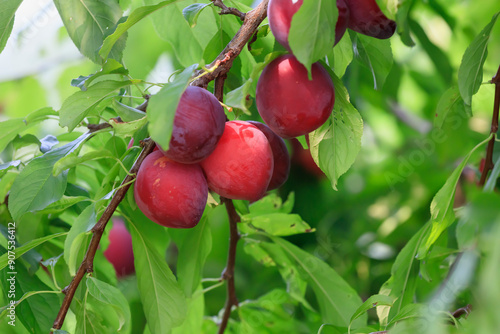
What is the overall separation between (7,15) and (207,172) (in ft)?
1.19

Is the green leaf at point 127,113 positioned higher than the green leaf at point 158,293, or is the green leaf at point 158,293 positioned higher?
the green leaf at point 127,113

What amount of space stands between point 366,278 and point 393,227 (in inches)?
7.1

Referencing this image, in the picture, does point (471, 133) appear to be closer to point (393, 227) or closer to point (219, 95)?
point (393, 227)

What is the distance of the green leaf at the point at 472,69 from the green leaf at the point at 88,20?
1.50 feet

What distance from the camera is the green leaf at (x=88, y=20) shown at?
725mm

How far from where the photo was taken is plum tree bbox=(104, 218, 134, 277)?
1.21 meters

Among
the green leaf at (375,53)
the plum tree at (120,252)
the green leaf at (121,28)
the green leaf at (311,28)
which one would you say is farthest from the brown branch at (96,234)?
the plum tree at (120,252)

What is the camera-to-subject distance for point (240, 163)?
609 mm

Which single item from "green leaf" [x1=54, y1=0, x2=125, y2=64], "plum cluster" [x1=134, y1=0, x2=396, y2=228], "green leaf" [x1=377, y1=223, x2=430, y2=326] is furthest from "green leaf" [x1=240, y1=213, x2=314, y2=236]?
"green leaf" [x1=54, y1=0, x2=125, y2=64]

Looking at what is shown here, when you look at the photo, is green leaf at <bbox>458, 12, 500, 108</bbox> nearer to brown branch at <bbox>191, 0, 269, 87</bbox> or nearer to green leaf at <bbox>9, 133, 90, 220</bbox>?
brown branch at <bbox>191, 0, 269, 87</bbox>

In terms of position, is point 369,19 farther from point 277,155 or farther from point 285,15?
point 277,155

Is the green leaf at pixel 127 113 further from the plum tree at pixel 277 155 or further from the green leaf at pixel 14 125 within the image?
the green leaf at pixel 14 125

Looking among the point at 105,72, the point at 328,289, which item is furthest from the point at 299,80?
the point at 328,289

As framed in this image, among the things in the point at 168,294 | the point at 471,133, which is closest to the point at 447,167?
the point at 471,133
